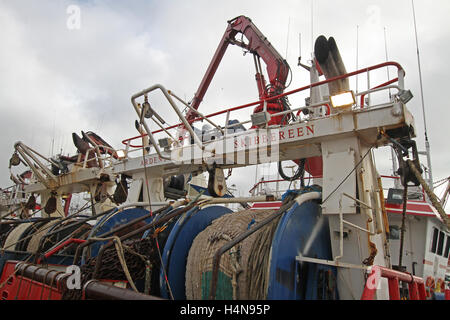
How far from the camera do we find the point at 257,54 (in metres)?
11.5

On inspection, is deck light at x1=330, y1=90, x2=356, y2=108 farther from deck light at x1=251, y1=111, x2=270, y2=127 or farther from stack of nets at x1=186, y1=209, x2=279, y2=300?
stack of nets at x1=186, y1=209, x2=279, y2=300

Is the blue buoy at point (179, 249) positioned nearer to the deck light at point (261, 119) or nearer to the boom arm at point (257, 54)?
the deck light at point (261, 119)

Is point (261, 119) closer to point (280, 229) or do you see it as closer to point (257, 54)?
point (280, 229)

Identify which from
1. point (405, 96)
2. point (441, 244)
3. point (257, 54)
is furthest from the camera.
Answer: point (257, 54)

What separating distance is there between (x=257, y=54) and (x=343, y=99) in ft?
24.1

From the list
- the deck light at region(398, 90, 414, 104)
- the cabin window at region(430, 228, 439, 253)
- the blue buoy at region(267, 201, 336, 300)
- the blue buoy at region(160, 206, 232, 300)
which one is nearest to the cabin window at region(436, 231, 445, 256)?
the cabin window at region(430, 228, 439, 253)

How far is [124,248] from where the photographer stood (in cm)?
479

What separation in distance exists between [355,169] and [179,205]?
10.6 ft

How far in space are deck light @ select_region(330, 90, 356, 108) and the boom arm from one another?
5.54 m

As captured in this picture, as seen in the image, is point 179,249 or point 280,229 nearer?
point 280,229

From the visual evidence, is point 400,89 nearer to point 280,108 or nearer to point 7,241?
point 280,108

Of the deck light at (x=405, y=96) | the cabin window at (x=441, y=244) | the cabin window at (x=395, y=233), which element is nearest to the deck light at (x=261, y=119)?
the deck light at (x=405, y=96)

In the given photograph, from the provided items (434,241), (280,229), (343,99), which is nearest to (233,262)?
(280,229)

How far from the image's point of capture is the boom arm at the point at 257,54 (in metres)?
10.6
